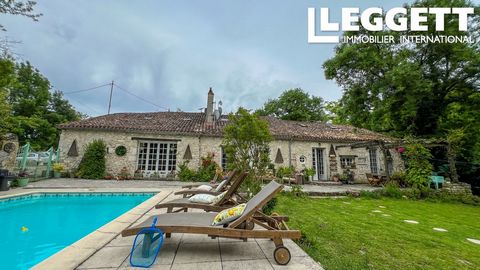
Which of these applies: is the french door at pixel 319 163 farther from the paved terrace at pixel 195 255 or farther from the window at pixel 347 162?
the paved terrace at pixel 195 255

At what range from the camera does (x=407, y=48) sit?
14891 millimetres

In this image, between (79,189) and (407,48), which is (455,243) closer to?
(79,189)

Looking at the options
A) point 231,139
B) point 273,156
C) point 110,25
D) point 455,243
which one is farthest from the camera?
point 273,156

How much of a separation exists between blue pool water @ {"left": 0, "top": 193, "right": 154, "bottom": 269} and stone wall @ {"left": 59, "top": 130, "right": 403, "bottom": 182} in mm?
5180

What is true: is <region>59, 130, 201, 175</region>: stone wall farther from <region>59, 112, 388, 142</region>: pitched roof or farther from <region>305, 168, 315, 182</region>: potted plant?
<region>305, 168, 315, 182</region>: potted plant

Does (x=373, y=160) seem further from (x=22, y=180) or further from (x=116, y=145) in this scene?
(x=22, y=180)

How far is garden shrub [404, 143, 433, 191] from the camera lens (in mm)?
9970

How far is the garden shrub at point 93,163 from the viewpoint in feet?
38.6

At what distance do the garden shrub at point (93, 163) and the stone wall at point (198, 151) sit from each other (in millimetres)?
448

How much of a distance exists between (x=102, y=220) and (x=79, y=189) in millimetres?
3886

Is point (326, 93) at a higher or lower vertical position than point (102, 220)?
higher

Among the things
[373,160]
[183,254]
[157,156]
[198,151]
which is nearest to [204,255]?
[183,254]

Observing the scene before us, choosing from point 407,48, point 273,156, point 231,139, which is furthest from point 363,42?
point 231,139

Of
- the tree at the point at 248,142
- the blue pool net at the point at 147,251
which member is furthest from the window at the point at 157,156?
the blue pool net at the point at 147,251
